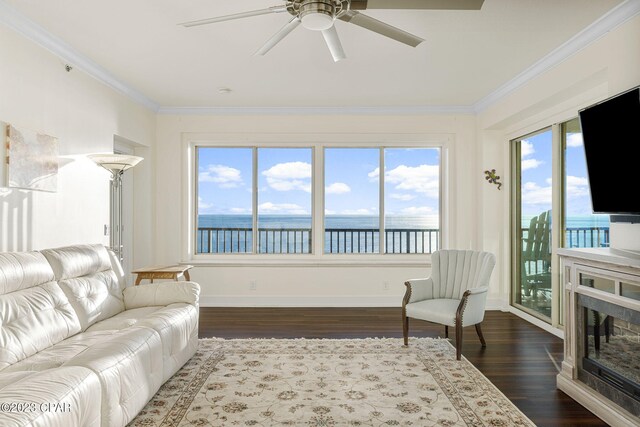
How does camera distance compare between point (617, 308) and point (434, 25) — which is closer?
point (617, 308)

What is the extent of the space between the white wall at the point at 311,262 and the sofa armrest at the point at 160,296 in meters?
2.01

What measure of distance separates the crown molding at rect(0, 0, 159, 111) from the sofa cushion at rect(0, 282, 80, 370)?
1.89 meters

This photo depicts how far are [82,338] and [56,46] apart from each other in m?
2.40

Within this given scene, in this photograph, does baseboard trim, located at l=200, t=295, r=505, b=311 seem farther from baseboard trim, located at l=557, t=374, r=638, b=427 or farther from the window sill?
baseboard trim, located at l=557, t=374, r=638, b=427

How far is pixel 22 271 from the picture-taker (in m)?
2.61

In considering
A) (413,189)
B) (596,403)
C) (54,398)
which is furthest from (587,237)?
(54,398)

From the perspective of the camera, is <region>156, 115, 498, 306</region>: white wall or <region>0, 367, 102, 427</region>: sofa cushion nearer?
<region>0, 367, 102, 427</region>: sofa cushion

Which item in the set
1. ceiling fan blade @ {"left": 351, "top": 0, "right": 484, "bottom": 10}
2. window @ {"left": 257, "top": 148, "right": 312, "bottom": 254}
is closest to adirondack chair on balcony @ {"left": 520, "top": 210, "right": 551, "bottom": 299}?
window @ {"left": 257, "top": 148, "right": 312, "bottom": 254}

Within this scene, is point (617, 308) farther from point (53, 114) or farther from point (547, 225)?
point (53, 114)

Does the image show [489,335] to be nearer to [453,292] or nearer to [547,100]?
[453,292]

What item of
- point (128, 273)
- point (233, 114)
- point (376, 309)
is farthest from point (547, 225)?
point (128, 273)

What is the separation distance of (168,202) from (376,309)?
310cm

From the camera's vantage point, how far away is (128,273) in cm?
536

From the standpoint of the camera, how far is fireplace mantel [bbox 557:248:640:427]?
7.73 feet
